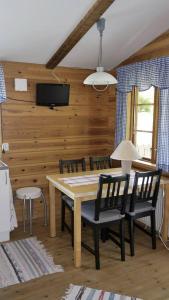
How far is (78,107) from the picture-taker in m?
4.09

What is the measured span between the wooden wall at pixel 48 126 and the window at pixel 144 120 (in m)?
0.39

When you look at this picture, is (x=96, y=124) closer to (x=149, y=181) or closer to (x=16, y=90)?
(x=16, y=90)

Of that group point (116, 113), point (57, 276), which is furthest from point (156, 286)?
point (116, 113)

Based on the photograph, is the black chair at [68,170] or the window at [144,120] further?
the window at [144,120]

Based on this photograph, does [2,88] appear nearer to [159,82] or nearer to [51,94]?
[51,94]

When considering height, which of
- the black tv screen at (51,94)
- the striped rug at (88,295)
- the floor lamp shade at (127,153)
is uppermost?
the black tv screen at (51,94)

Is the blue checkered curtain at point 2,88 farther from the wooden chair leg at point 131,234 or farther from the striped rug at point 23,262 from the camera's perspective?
the wooden chair leg at point 131,234

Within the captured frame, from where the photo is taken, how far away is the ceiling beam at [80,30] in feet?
8.18

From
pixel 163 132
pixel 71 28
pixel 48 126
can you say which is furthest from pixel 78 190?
pixel 71 28

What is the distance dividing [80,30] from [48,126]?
1435mm

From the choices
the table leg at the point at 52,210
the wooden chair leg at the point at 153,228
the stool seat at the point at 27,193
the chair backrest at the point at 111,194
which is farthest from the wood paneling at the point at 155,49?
the stool seat at the point at 27,193

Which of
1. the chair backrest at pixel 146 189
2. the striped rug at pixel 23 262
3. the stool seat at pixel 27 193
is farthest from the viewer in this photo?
the stool seat at pixel 27 193

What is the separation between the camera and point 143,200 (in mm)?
3018

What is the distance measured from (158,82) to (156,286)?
2145mm
